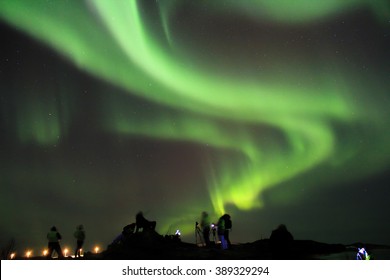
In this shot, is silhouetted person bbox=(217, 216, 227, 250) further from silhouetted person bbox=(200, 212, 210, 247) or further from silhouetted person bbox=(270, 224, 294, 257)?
silhouetted person bbox=(270, 224, 294, 257)

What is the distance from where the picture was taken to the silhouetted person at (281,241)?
450 inches

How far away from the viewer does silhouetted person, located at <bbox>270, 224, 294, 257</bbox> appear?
37.5 feet

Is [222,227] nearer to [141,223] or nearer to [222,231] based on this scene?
[222,231]

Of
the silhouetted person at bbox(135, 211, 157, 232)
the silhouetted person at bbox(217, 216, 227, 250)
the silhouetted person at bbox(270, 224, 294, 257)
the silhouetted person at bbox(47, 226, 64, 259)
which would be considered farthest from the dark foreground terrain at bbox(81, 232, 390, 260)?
the silhouetted person at bbox(47, 226, 64, 259)

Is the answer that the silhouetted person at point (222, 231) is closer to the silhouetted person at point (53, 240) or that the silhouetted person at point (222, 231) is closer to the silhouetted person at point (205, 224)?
the silhouetted person at point (205, 224)

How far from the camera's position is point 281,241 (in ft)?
37.8

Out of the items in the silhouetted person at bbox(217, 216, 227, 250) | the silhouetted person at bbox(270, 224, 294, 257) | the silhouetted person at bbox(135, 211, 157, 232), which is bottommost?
the silhouetted person at bbox(270, 224, 294, 257)

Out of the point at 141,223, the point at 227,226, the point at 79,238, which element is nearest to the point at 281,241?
the point at 227,226

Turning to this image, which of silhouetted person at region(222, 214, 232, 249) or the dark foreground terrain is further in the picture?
Answer: silhouetted person at region(222, 214, 232, 249)
